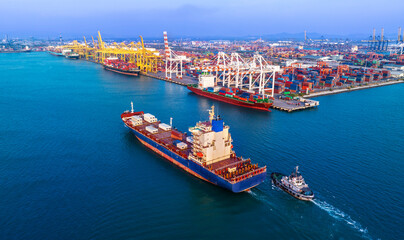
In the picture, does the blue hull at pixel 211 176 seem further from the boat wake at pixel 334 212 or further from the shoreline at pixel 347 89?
the shoreline at pixel 347 89

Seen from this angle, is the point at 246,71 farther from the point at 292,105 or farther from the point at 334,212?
the point at 334,212

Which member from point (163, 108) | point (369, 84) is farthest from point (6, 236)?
point (369, 84)

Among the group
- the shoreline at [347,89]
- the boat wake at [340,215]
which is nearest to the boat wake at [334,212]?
the boat wake at [340,215]

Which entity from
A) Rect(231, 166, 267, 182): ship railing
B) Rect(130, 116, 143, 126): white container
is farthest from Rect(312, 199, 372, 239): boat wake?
Rect(130, 116, 143, 126): white container

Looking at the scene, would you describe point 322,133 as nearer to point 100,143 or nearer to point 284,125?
point 284,125


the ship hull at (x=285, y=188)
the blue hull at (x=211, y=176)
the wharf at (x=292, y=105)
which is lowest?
the ship hull at (x=285, y=188)

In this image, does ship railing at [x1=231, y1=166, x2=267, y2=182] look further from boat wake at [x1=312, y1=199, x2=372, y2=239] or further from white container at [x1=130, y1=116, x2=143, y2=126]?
white container at [x1=130, y1=116, x2=143, y2=126]

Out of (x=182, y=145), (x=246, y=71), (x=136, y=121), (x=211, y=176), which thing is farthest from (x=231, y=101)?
(x=211, y=176)
